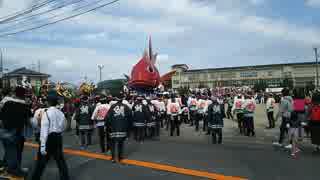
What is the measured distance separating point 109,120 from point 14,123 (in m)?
2.47

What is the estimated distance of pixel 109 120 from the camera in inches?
356

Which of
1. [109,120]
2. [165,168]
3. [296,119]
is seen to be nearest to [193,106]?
[296,119]

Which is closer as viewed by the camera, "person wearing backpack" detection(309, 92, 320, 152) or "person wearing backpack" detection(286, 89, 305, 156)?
"person wearing backpack" detection(286, 89, 305, 156)

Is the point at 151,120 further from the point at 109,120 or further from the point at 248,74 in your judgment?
the point at 248,74

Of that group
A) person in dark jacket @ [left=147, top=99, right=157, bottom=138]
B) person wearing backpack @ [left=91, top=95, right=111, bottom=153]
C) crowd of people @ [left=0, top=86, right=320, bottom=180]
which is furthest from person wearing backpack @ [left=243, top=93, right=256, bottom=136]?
person wearing backpack @ [left=91, top=95, right=111, bottom=153]

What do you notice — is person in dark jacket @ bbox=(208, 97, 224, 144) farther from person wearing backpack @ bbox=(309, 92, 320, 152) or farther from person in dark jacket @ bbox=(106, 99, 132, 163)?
person in dark jacket @ bbox=(106, 99, 132, 163)

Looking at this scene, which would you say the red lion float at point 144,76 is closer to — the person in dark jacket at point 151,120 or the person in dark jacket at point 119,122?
the person in dark jacket at point 151,120

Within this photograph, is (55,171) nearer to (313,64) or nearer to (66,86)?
(66,86)

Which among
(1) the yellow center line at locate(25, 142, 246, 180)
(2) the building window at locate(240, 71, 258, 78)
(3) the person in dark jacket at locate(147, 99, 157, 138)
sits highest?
(2) the building window at locate(240, 71, 258, 78)

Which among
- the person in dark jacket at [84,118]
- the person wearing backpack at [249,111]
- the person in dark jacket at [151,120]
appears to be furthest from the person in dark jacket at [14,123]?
the person wearing backpack at [249,111]

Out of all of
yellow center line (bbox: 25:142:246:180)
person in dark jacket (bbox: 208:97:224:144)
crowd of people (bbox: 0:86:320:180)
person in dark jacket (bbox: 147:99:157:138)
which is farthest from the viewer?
person in dark jacket (bbox: 147:99:157:138)

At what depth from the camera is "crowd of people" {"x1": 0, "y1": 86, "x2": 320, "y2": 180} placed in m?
6.62

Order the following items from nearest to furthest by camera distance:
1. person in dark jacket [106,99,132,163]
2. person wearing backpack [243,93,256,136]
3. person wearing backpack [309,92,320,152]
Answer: person in dark jacket [106,99,132,163]
person wearing backpack [309,92,320,152]
person wearing backpack [243,93,256,136]

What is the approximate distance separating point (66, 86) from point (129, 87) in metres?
3.67
